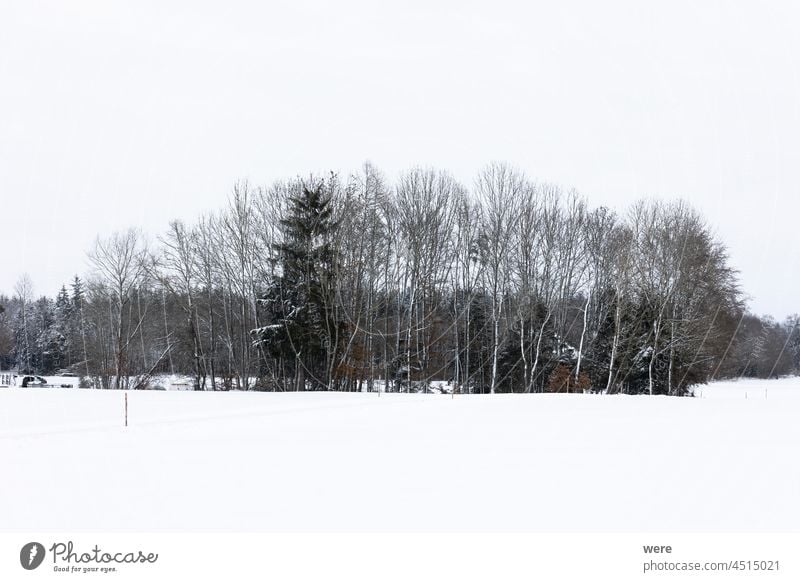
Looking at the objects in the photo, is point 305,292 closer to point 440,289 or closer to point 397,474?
point 440,289

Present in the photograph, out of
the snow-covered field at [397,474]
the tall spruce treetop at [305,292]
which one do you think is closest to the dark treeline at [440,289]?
the tall spruce treetop at [305,292]

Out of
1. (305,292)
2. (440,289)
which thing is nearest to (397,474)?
(305,292)

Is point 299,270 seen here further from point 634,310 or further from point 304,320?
point 634,310

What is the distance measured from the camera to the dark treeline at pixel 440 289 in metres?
40.0

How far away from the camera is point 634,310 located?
139ft

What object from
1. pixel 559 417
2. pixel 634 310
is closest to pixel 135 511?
pixel 559 417

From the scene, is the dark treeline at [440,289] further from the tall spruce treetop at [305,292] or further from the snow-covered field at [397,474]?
the snow-covered field at [397,474]

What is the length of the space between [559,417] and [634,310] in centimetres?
2424

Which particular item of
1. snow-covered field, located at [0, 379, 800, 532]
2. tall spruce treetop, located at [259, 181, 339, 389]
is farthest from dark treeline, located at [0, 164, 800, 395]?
snow-covered field, located at [0, 379, 800, 532]

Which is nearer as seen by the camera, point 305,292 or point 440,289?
point 305,292

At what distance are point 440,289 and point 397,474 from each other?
3663 centimetres

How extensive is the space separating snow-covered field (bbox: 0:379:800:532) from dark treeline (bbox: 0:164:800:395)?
68.4 ft

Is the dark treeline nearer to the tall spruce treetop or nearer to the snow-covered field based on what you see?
the tall spruce treetop

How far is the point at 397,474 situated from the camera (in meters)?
10.2
